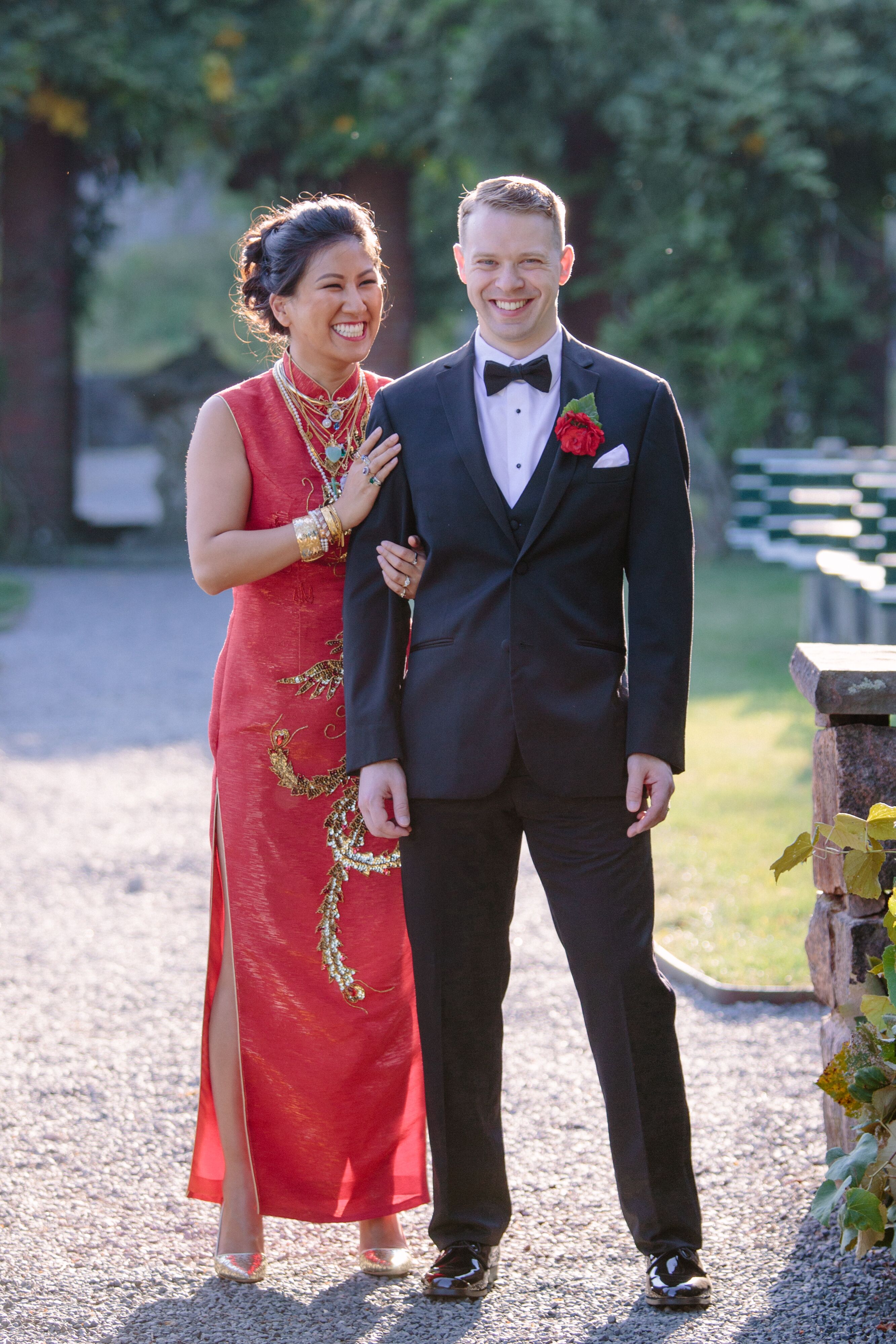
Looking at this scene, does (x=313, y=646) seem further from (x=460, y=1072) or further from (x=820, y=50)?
(x=820, y=50)

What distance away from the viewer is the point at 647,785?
2.76 meters

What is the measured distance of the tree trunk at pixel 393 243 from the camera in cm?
1850

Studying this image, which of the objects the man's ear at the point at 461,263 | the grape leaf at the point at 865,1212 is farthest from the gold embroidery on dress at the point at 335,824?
the grape leaf at the point at 865,1212

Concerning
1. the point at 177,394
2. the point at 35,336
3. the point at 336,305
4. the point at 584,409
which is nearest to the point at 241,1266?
the point at 584,409

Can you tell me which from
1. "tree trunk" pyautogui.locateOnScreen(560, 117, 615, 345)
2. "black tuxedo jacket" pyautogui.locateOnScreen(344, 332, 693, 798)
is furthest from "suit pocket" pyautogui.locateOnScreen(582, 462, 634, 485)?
"tree trunk" pyautogui.locateOnScreen(560, 117, 615, 345)

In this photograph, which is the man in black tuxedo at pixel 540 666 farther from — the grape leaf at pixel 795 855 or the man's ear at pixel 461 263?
the grape leaf at pixel 795 855

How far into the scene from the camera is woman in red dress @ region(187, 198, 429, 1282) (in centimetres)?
301

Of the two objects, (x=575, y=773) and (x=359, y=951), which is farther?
(x=359, y=951)

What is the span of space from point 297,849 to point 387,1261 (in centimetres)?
83

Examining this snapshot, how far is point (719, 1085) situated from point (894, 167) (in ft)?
49.6

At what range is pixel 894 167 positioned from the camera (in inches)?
666

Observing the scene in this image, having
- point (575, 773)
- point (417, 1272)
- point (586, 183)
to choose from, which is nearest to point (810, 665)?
point (575, 773)

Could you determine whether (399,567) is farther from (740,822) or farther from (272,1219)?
(740,822)

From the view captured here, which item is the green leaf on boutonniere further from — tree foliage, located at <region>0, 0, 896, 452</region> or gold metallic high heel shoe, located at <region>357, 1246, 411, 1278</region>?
tree foliage, located at <region>0, 0, 896, 452</region>
